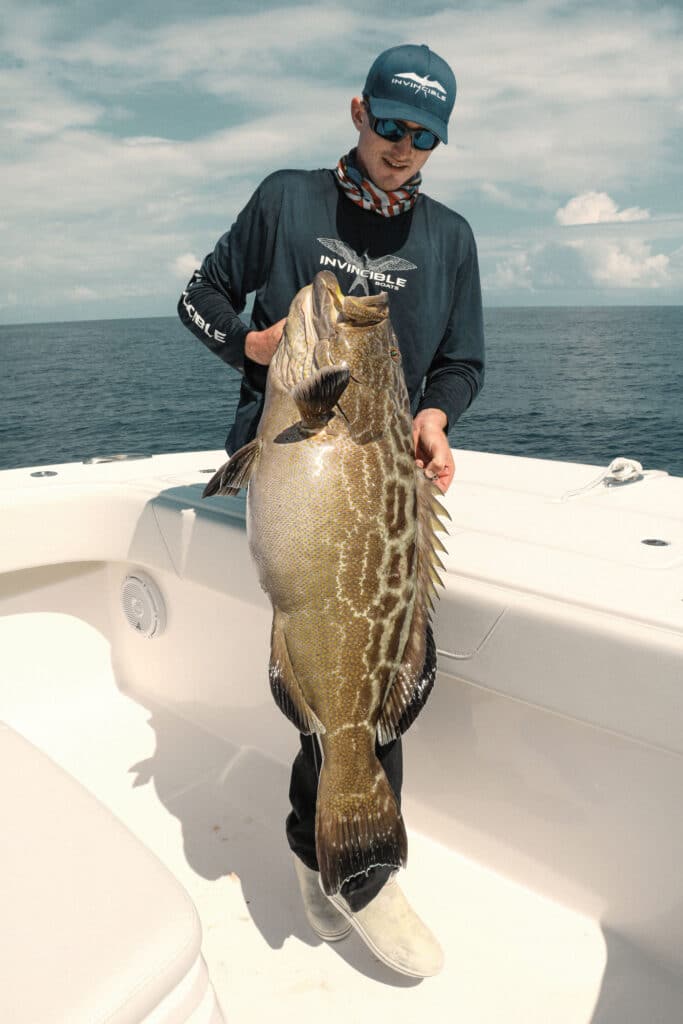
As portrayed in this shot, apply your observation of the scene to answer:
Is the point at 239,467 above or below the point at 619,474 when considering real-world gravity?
above

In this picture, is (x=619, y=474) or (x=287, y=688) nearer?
(x=287, y=688)

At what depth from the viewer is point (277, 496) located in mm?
2152

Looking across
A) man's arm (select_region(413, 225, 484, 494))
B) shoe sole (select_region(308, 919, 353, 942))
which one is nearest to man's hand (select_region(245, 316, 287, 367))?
man's arm (select_region(413, 225, 484, 494))

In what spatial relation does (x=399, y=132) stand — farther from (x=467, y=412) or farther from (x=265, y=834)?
(x=467, y=412)

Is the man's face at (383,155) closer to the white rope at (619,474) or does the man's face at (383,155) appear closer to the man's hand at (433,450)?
the man's hand at (433,450)

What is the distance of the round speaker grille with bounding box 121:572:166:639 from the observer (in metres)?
4.20

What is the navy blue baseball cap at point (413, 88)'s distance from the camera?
8.27ft

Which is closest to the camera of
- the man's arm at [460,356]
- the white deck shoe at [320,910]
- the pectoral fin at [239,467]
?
the pectoral fin at [239,467]

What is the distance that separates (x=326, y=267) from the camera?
2.82m

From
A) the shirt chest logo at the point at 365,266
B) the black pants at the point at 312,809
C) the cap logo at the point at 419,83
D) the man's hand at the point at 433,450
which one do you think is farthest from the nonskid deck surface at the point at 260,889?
the cap logo at the point at 419,83

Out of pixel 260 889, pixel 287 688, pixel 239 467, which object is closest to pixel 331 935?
pixel 260 889

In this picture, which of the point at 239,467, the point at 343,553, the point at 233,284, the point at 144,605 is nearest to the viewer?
the point at 343,553

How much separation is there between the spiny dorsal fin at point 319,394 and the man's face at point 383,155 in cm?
101

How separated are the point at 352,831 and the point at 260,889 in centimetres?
120
